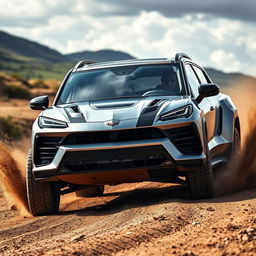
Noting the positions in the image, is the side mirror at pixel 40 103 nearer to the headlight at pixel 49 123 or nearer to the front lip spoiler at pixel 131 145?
the headlight at pixel 49 123

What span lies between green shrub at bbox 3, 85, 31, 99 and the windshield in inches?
1456

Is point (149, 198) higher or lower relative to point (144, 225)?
lower

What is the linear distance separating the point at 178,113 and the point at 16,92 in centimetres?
3951

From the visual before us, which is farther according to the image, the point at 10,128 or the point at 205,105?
the point at 10,128

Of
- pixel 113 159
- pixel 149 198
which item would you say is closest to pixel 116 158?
pixel 113 159

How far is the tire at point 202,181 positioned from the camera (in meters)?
8.58

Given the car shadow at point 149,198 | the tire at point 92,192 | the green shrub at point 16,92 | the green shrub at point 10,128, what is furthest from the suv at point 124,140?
the green shrub at point 16,92

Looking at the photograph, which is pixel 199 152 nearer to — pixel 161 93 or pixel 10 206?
pixel 161 93

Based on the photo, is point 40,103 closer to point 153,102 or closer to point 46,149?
point 46,149

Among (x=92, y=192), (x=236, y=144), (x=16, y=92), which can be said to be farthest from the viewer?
(x=16, y=92)

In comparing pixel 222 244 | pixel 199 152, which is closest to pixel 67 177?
pixel 199 152

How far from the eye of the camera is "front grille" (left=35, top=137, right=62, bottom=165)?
846 cm

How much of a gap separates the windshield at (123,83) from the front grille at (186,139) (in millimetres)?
993

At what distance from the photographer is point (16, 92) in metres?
47.2
